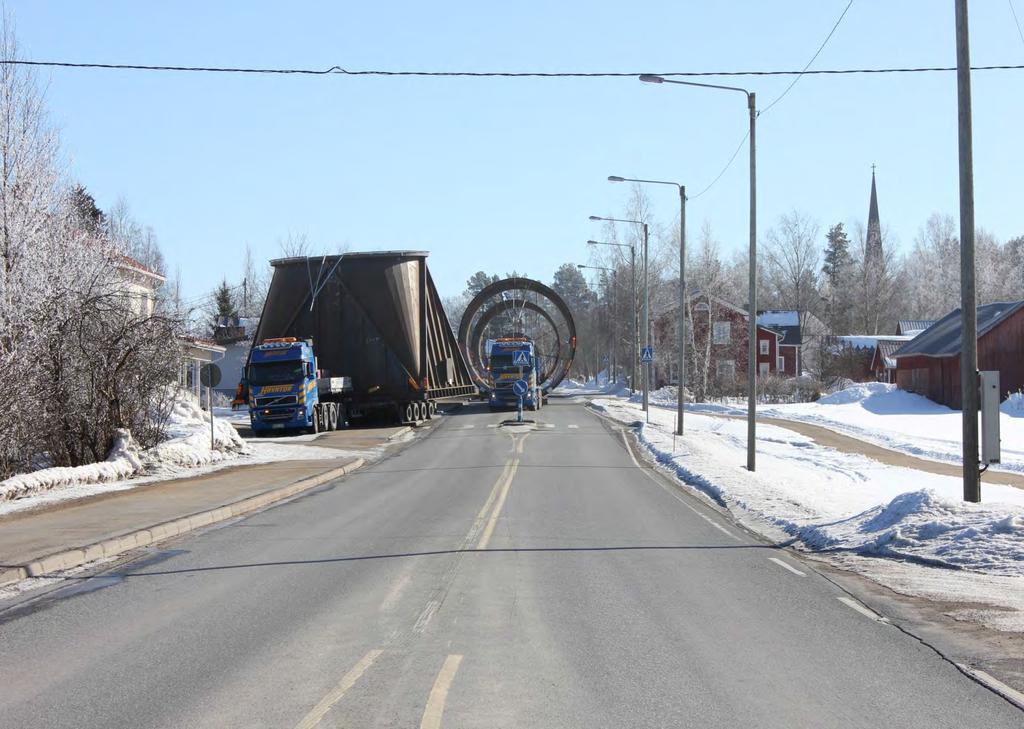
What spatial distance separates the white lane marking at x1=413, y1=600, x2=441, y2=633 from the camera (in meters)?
8.22

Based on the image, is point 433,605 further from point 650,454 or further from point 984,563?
point 650,454

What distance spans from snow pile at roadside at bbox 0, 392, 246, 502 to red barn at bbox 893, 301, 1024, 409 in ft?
121

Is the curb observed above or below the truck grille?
below

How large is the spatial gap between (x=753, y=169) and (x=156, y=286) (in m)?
40.4

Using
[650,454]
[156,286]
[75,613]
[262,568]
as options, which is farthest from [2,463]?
[156,286]

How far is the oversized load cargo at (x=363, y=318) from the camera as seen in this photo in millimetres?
40906

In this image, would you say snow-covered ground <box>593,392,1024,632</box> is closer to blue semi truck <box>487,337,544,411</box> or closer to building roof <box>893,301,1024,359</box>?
blue semi truck <box>487,337,544,411</box>

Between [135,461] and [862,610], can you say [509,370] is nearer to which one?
[135,461]

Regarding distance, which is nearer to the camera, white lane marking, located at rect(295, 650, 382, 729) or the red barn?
white lane marking, located at rect(295, 650, 382, 729)

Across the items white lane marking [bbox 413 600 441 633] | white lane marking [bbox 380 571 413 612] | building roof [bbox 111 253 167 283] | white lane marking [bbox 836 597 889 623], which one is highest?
building roof [bbox 111 253 167 283]

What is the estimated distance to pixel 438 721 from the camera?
5781mm

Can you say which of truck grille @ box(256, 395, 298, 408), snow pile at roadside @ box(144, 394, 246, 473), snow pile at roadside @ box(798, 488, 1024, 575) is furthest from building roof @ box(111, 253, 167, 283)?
snow pile at roadside @ box(798, 488, 1024, 575)

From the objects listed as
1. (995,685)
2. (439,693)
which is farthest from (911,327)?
(439,693)

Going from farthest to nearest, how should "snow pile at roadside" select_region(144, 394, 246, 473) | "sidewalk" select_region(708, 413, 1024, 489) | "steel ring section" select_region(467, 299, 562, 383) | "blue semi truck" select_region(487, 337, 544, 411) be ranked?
"steel ring section" select_region(467, 299, 562, 383) → "blue semi truck" select_region(487, 337, 544, 411) → "sidewalk" select_region(708, 413, 1024, 489) → "snow pile at roadside" select_region(144, 394, 246, 473)
